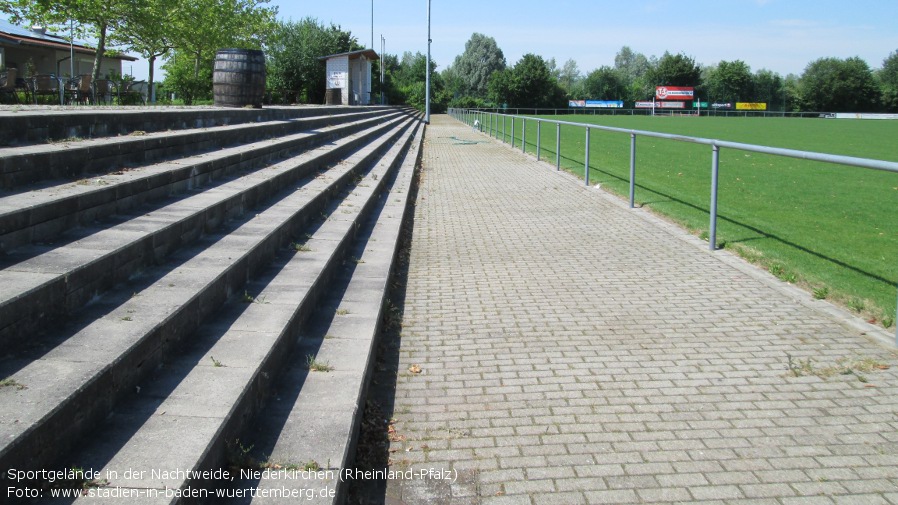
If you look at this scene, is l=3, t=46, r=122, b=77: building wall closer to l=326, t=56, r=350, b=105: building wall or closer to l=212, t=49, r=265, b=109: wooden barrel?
l=326, t=56, r=350, b=105: building wall

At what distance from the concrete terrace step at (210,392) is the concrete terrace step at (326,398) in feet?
0.40

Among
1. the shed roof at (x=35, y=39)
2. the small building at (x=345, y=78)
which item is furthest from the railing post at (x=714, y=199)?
Result: the small building at (x=345, y=78)

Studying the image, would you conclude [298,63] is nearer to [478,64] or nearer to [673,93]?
[673,93]

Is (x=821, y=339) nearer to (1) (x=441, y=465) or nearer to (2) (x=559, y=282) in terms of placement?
(2) (x=559, y=282)

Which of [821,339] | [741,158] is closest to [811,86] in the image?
[741,158]

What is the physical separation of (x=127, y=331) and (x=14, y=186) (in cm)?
182

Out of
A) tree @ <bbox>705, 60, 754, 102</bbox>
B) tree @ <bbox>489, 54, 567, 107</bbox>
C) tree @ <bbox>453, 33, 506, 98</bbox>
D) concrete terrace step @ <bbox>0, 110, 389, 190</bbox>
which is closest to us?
concrete terrace step @ <bbox>0, 110, 389, 190</bbox>

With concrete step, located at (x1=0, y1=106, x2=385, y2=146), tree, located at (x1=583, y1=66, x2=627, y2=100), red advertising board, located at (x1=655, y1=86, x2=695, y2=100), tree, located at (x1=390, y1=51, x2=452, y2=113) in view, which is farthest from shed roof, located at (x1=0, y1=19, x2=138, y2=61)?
tree, located at (x1=583, y1=66, x2=627, y2=100)

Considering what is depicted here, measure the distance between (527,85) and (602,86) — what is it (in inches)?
1110

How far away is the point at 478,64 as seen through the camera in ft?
434

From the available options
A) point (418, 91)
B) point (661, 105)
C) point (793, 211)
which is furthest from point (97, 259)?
point (661, 105)

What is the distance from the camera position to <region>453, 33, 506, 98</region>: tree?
131750 mm

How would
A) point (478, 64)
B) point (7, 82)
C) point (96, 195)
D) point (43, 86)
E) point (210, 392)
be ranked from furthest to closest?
point (478, 64) < point (43, 86) < point (7, 82) < point (96, 195) < point (210, 392)

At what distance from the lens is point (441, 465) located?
3.72 m
